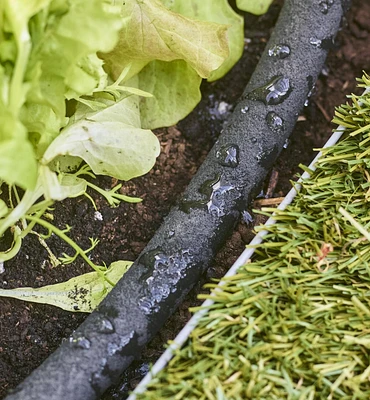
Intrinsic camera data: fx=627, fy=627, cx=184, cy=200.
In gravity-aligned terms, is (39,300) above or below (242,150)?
below

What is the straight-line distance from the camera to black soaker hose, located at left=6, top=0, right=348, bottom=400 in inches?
31.1

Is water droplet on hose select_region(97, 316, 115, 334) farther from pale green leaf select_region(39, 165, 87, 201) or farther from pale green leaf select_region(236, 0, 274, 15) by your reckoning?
pale green leaf select_region(236, 0, 274, 15)

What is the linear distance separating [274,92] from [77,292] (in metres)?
0.43

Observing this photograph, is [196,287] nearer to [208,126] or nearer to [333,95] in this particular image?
[208,126]

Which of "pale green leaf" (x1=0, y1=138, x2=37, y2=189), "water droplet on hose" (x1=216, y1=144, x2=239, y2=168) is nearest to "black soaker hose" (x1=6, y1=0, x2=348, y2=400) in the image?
"water droplet on hose" (x1=216, y1=144, x2=239, y2=168)

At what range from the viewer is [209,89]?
3.85 feet

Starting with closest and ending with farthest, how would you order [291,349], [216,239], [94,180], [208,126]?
[291,349]
[216,239]
[94,180]
[208,126]

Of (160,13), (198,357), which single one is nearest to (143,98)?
(160,13)

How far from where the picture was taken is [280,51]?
102cm

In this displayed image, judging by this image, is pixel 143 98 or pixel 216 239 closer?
pixel 216 239

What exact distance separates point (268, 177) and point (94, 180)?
29 centimetres

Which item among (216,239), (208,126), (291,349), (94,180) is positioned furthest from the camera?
(208,126)

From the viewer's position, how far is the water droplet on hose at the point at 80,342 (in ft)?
2.60

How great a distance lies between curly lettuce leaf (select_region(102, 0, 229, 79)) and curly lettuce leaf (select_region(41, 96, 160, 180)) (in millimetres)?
115
